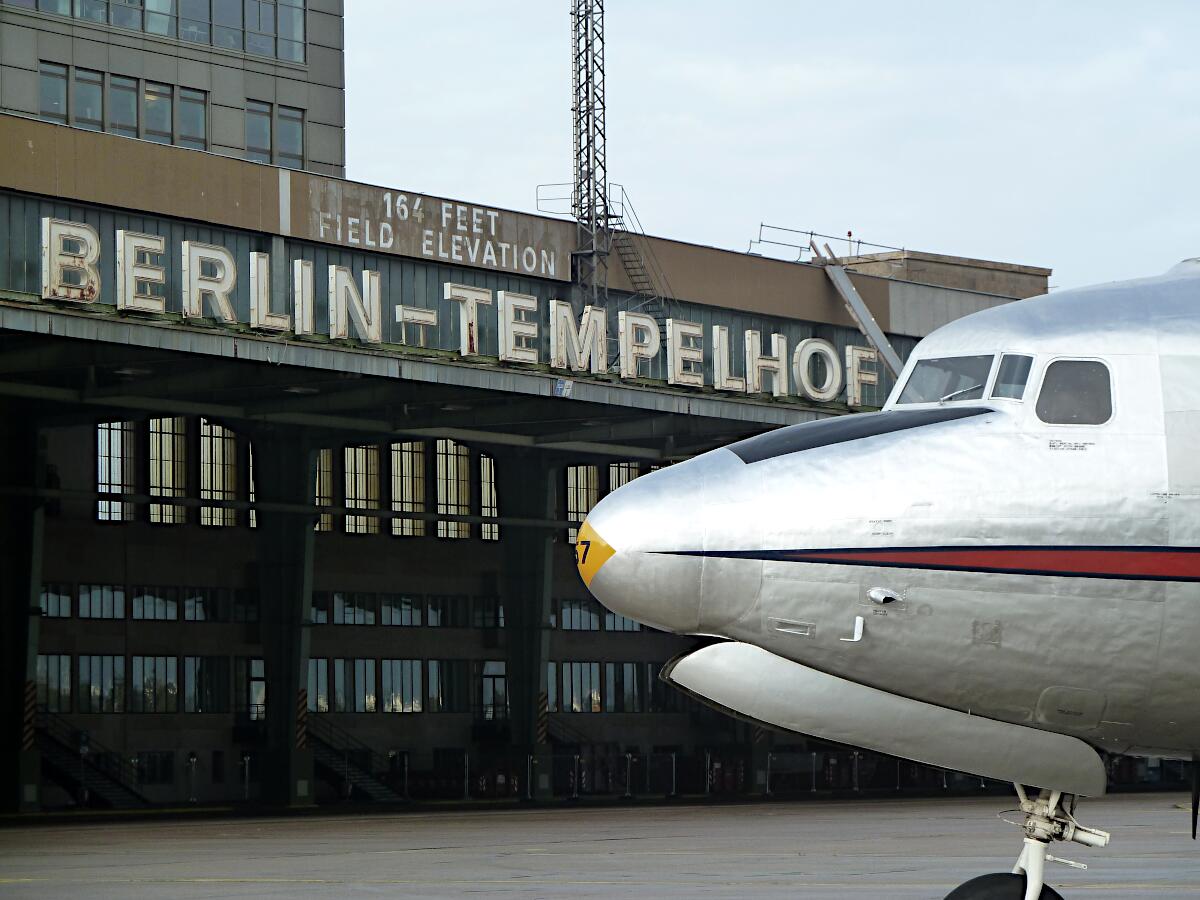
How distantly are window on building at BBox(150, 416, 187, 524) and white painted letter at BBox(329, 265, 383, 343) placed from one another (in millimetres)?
20461

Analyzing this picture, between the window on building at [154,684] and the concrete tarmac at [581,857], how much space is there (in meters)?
19.6

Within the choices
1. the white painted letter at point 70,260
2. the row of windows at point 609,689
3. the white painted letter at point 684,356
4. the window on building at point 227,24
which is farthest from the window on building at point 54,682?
the white painted letter at point 684,356

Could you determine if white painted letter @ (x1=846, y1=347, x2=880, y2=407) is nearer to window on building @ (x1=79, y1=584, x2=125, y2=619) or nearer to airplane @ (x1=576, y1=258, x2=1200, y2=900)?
window on building @ (x1=79, y1=584, x2=125, y2=619)

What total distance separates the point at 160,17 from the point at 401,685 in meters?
27.8

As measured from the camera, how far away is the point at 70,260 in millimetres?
43031

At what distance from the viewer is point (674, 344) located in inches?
2125

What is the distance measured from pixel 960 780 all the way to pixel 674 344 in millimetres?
29015

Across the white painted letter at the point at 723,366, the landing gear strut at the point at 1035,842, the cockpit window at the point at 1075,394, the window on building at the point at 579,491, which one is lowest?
the landing gear strut at the point at 1035,842

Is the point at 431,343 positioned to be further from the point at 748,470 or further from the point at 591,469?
the point at 748,470

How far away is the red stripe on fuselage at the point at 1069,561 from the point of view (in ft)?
36.3

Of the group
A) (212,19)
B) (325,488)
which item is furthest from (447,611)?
(212,19)

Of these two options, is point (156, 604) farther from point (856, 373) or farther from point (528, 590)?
point (856, 373)

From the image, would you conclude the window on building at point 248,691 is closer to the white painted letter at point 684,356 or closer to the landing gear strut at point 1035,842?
the white painted letter at point 684,356

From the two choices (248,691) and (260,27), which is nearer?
(260,27)
